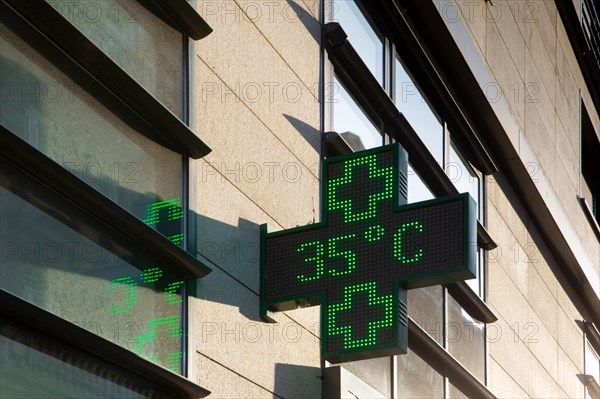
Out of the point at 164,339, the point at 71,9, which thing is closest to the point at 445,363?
the point at 164,339

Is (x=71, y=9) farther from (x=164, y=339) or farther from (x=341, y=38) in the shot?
(x=341, y=38)

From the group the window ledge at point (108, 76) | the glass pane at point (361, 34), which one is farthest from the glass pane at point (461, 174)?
the window ledge at point (108, 76)

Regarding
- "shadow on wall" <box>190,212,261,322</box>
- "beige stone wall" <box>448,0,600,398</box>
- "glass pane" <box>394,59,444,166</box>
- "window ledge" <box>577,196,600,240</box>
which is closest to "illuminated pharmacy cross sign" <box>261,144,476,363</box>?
"shadow on wall" <box>190,212,261,322</box>

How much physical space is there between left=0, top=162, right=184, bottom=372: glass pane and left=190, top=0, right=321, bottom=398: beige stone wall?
45 centimetres

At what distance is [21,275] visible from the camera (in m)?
7.82

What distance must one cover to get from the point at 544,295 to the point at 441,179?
659 cm

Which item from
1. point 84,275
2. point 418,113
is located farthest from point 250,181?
A: point 418,113

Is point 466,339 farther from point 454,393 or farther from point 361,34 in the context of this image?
point 361,34

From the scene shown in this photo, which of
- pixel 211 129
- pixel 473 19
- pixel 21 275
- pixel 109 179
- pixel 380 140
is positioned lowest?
pixel 21 275

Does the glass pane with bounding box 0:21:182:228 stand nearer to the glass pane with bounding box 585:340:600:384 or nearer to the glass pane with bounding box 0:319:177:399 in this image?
the glass pane with bounding box 0:319:177:399

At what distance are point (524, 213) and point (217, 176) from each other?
1252 cm

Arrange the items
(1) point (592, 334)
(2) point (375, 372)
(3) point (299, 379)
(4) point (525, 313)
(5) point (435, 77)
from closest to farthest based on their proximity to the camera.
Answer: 1. (3) point (299, 379)
2. (2) point (375, 372)
3. (5) point (435, 77)
4. (4) point (525, 313)
5. (1) point (592, 334)

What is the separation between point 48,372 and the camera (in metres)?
7.84

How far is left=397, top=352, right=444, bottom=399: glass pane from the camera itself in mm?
14750
